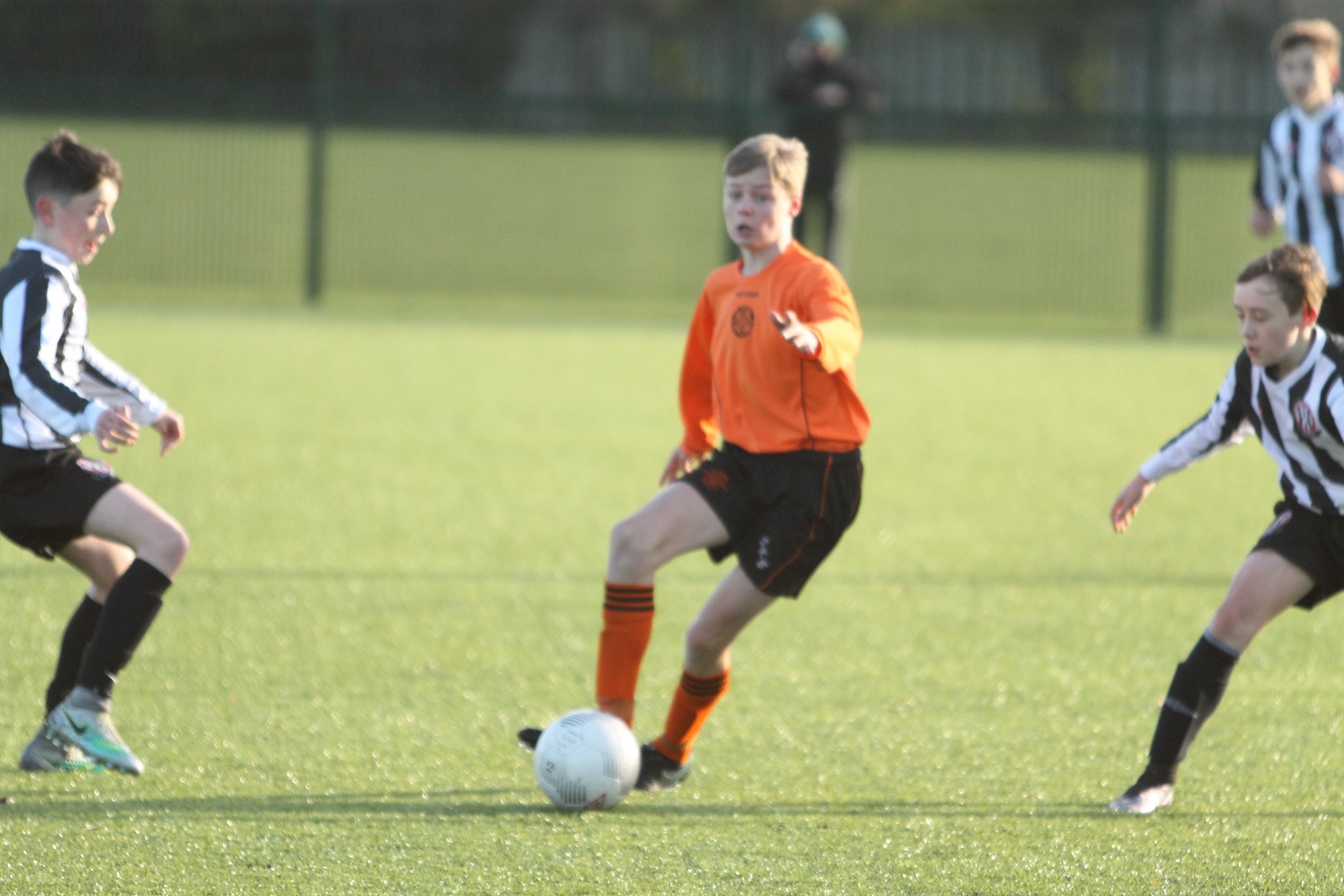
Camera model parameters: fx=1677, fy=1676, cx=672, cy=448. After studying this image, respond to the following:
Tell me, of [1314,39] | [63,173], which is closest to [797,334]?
[63,173]

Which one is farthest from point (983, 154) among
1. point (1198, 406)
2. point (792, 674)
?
point (792, 674)

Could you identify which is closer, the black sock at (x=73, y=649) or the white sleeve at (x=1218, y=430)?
the white sleeve at (x=1218, y=430)

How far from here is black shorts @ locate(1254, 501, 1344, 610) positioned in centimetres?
356

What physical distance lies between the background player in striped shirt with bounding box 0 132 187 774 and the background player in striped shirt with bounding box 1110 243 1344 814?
2.19 meters

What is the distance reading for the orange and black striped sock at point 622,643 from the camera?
3701mm

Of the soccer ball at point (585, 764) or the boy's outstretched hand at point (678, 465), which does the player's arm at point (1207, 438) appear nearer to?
the boy's outstretched hand at point (678, 465)

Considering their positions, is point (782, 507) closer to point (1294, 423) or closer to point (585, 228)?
point (1294, 423)

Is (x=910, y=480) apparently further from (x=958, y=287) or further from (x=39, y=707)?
(x=958, y=287)

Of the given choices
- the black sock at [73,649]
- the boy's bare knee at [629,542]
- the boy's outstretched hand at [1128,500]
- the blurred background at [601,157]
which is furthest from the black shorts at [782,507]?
the blurred background at [601,157]

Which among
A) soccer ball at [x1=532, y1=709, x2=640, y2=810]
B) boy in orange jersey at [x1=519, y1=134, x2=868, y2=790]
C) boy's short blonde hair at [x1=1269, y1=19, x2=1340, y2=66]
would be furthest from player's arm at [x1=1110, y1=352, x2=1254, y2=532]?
boy's short blonde hair at [x1=1269, y1=19, x2=1340, y2=66]

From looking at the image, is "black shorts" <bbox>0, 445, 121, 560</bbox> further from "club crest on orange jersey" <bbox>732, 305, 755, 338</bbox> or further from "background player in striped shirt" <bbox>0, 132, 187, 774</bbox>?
Result: "club crest on orange jersey" <bbox>732, 305, 755, 338</bbox>

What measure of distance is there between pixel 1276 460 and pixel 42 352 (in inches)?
104

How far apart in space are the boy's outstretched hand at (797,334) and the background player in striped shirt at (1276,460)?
34.3 inches

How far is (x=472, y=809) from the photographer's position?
3.52 meters
